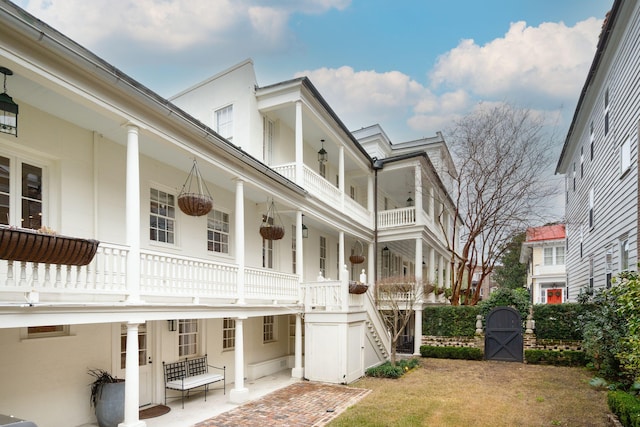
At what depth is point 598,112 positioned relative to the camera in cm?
1308

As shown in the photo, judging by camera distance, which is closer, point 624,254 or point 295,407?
point 295,407

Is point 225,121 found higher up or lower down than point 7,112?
higher up

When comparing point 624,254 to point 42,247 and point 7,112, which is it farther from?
point 7,112

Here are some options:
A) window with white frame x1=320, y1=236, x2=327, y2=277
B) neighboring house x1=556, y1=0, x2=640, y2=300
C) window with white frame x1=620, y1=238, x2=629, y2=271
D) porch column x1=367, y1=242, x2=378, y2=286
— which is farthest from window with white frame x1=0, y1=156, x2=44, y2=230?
porch column x1=367, y1=242, x2=378, y2=286

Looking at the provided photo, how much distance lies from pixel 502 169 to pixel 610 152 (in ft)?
19.8

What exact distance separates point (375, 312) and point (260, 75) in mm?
9224

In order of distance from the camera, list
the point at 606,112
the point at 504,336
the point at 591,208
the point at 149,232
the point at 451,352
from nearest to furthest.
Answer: the point at 149,232 < the point at 606,112 < the point at 591,208 < the point at 504,336 < the point at 451,352

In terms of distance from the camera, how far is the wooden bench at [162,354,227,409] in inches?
326

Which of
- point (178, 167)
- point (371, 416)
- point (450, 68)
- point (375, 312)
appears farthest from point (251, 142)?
point (450, 68)

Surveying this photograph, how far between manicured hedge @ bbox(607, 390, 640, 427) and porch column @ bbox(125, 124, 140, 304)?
7857mm

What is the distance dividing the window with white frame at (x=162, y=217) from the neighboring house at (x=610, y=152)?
11.1m

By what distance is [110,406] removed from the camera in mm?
6816

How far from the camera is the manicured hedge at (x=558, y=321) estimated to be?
45.1ft

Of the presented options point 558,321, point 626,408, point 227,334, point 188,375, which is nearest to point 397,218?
point 558,321
